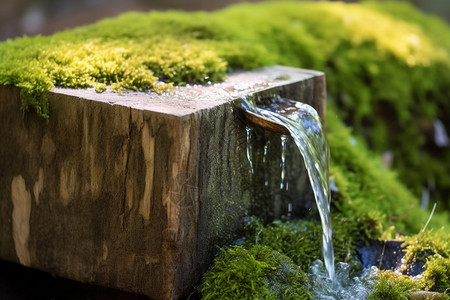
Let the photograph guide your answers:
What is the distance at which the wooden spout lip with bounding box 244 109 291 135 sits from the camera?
104 inches

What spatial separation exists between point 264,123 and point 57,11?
762cm

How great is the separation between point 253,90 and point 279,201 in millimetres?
701

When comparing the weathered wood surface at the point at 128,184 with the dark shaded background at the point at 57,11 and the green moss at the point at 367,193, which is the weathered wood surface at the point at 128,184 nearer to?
the green moss at the point at 367,193

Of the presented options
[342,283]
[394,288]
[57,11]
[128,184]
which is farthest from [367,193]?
[57,11]

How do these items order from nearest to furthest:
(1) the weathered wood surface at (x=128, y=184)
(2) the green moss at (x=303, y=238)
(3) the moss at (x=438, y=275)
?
(1) the weathered wood surface at (x=128, y=184) < (3) the moss at (x=438, y=275) < (2) the green moss at (x=303, y=238)

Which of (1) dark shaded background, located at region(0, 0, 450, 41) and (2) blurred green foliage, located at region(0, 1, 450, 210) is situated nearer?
(2) blurred green foliage, located at region(0, 1, 450, 210)

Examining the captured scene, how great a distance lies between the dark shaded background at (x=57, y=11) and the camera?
8.22 meters

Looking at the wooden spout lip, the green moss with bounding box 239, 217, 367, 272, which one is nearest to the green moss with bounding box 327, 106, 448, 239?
the green moss with bounding box 239, 217, 367, 272

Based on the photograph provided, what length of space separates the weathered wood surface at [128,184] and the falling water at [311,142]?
0.12 meters

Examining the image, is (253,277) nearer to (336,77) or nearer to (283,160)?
(283,160)

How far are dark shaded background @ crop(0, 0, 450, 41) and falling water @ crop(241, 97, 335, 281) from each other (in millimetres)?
5675

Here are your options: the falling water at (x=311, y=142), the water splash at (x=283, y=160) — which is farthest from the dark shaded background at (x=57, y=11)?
the falling water at (x=311, y=142)

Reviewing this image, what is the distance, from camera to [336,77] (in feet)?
15.9

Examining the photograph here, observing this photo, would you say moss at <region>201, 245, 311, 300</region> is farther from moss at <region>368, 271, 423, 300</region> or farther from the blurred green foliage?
the blurred green foliage
